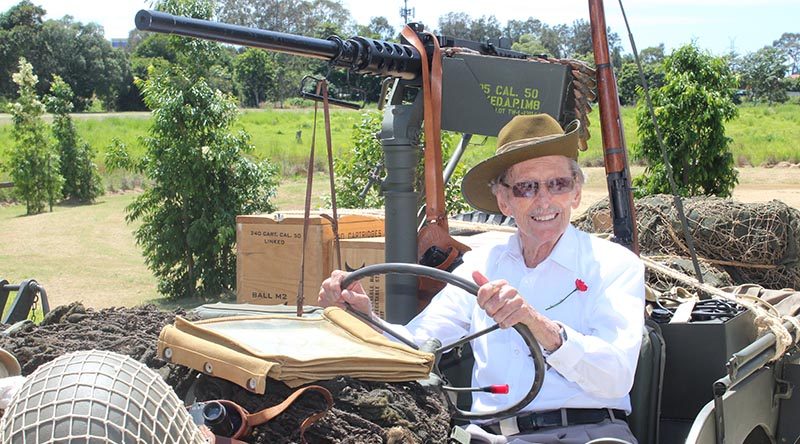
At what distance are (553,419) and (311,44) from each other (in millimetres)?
1947

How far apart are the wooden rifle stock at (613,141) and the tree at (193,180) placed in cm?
566

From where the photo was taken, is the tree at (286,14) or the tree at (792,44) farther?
the tree at (792,44)

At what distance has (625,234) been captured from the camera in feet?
14.6

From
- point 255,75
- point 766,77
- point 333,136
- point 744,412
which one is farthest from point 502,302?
point 766,77

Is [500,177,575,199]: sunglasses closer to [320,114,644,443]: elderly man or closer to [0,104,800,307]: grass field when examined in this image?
[320,114,644,443]: elderly man

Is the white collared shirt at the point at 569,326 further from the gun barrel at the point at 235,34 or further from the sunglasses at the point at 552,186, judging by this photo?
the gun barrel at the point at 235,34

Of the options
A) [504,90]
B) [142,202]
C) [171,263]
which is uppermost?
[504,90]

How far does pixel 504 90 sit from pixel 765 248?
2.75m

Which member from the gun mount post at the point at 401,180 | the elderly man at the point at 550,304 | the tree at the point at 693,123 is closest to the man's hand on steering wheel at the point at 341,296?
the elderly man at the point at 550,304

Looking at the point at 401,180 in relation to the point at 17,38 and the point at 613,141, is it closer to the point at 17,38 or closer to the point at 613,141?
the point at 613,141

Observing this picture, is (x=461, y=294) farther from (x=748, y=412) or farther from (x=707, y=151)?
(x=707, y=151)

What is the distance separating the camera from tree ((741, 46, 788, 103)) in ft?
177

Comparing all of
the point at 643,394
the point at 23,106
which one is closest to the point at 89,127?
the point at 23,106

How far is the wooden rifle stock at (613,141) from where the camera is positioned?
178 inches
